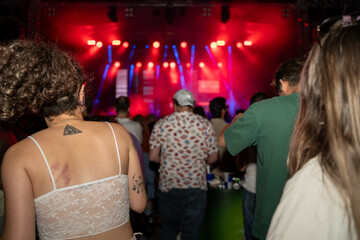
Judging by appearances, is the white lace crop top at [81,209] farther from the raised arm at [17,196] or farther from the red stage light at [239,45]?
the red stage light at [239,45]

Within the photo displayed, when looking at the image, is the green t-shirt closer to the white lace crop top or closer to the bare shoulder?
the white lace crop top

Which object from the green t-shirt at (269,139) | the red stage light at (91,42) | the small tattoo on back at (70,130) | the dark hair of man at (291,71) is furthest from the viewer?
the red stage light at (91,42)

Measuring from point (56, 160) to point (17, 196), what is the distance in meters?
0.17

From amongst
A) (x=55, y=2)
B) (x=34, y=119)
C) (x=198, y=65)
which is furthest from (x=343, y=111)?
(x=198, y=65)

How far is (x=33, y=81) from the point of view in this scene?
3.57ft

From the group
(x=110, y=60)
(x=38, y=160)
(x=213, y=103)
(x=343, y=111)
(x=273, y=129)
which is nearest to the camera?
(x=343, y=111)

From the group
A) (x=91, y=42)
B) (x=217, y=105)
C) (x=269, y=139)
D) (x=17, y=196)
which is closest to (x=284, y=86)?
(x=269, y=139)

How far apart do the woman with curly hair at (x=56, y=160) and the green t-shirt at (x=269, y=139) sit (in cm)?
74

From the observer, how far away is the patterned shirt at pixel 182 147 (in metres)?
2.66

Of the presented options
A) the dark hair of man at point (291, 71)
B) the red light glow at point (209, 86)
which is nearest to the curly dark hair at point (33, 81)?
the dark hair of man at point (291, 71)

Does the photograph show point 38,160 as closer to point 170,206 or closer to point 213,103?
point 170,206

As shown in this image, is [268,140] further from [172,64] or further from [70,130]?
[172,64]

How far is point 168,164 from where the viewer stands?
2701mm

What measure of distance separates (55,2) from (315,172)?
281 inches
